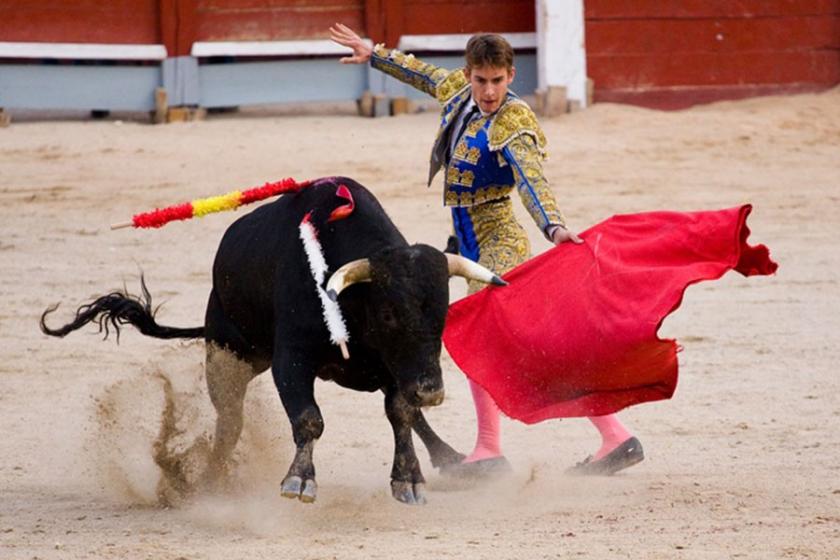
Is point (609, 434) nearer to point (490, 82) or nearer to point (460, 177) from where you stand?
point (460, 177)

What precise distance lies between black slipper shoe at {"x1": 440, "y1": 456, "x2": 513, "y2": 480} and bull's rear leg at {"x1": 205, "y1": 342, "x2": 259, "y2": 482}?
1.88 feet

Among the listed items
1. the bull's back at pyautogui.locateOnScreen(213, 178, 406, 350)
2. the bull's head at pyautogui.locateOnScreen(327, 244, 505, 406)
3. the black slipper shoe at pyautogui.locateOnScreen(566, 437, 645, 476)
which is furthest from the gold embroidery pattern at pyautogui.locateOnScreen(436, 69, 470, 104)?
the black slipper shoe at pyautogui.locateOnScreen(566, 437, 645, 476)

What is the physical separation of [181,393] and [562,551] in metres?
1.56

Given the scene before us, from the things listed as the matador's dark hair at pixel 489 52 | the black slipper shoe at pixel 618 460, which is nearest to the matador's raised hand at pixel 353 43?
the matador's dark hair at pixel 489 52

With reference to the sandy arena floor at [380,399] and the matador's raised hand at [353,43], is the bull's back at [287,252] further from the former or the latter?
the matador's raised hand at [353,43]

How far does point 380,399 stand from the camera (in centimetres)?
539

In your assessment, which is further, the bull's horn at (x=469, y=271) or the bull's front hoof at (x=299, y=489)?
the bull's horn at (x=469, y=271)

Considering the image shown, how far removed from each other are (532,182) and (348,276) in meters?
0.60

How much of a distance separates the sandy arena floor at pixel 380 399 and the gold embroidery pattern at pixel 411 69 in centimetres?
97

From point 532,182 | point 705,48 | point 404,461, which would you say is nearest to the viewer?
point 404,461

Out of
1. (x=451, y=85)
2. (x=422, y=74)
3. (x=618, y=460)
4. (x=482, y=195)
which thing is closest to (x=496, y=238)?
(x=482, y=195)

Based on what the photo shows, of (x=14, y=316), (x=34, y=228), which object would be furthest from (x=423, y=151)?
(x=14, y=316)

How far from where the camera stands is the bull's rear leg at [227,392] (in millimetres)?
4375

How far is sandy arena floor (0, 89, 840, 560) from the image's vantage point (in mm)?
3740
